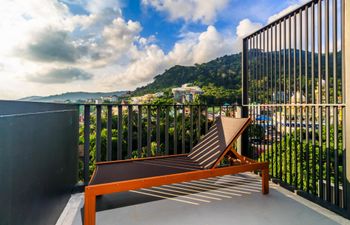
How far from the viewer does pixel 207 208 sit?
2.34 meters

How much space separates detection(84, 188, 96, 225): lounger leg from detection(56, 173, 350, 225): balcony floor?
1.18 feet

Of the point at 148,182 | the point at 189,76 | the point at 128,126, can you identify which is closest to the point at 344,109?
the point at 148,182

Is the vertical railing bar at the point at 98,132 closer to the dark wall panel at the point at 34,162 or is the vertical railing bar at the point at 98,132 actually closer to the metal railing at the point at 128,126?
the metal railing at the point at 128,126

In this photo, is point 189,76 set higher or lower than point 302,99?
higher

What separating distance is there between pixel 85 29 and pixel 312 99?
13.0 m

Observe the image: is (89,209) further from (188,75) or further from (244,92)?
(188,75)

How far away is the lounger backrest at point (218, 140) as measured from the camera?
2539mm

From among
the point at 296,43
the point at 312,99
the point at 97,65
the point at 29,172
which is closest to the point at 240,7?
the point at 296,43

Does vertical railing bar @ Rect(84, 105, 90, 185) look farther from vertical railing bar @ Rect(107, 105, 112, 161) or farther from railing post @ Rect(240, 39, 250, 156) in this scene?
railing post @ Rect(240, 39, 250, 156)

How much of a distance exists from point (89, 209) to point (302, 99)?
2727 mm

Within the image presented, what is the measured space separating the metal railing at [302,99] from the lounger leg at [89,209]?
2.37 metres

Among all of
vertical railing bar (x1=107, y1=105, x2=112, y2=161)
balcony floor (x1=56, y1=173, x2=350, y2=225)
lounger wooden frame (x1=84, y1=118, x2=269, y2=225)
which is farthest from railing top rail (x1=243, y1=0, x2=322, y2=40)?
vertical railing bar (x1=107, y1=105, x2=112, y2=161)

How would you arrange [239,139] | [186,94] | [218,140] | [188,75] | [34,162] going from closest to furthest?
[34,162] → [218,140] → [239,139] → [186,94] → [188,75]

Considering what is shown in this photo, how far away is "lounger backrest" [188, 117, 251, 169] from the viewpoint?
8.33ft
